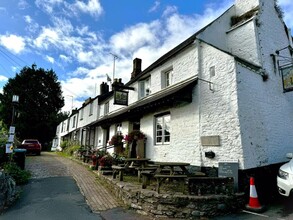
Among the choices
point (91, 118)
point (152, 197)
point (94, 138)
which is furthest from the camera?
point (91, 118)

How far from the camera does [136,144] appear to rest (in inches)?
440

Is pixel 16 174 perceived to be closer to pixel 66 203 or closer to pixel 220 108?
pixel 66 203

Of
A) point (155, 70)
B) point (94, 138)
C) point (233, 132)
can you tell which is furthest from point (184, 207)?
point (94, 138)

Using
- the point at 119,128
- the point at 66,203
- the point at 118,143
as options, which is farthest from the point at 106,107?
the point at 66,203

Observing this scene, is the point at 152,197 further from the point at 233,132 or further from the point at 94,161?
the point at 94,161

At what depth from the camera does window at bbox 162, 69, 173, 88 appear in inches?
447

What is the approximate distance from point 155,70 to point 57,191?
25.8 ft

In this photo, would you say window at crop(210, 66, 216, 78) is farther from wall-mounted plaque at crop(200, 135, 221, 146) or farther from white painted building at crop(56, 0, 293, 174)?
wall-mounted plaque at crop(200, 135, 221, 146)

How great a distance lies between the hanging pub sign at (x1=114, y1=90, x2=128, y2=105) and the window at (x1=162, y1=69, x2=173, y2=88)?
3486mm

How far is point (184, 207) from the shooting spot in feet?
18.5

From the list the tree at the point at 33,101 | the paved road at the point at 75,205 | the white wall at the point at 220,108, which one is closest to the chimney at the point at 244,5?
the white wall at the point at 220,108

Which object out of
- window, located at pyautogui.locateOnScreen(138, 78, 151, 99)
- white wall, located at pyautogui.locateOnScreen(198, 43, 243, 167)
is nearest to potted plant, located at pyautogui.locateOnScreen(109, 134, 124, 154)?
window, located at pyautogui.locateOnScreen(138, 78, 151, 99)

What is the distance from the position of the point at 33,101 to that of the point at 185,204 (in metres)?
34.1

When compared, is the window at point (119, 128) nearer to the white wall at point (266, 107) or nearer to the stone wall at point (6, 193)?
the stone wall at point (6, 193)
